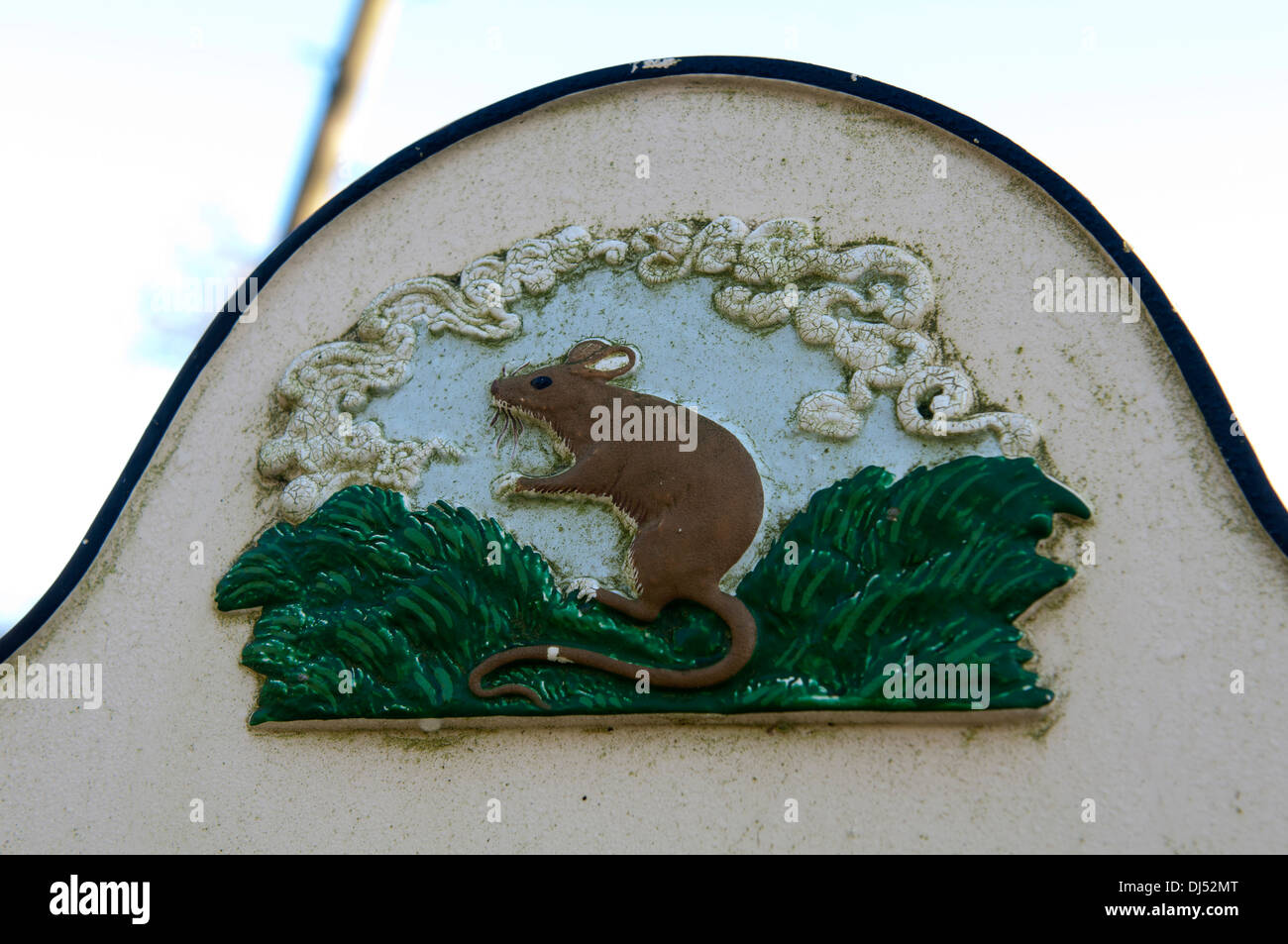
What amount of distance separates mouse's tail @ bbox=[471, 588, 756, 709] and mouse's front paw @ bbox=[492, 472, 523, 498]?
0.50 meters

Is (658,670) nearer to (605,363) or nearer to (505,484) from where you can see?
(505,484)

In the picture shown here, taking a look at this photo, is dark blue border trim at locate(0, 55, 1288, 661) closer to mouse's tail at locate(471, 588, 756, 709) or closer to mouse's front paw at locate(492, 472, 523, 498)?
mouse's front paw at locate(492, 472, 523, 498)

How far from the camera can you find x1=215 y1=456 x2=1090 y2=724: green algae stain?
3018mm

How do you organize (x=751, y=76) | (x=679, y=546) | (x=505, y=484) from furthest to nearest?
(x=751, y=76), (x=505, y=484), (x=679, y=546)

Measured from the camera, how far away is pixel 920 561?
10.2 feet

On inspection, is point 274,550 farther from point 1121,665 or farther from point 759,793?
point 1121,665

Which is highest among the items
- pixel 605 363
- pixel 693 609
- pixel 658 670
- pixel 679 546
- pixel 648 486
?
pixel 605 363

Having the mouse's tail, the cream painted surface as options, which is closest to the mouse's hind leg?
the mouse's tail

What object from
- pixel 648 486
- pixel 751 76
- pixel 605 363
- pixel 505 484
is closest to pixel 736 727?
pixel 648 486

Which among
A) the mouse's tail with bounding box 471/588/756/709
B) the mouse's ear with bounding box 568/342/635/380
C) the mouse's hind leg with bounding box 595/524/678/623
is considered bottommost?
the mouse's tail with bounding box 471/588/756/709

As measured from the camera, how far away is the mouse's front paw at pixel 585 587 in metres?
3.20

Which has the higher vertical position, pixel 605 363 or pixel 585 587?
pixel 605 363

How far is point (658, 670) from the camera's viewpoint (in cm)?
308

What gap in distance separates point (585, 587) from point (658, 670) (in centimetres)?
32
